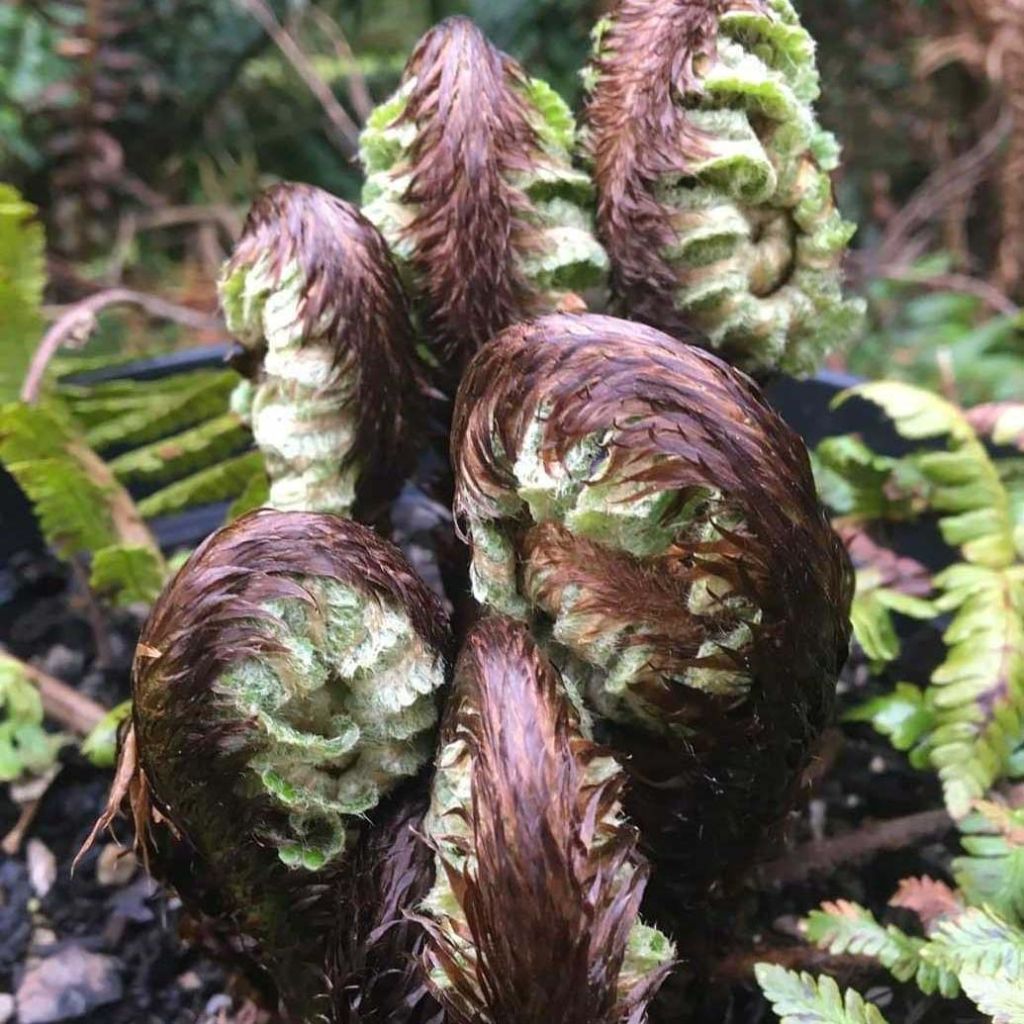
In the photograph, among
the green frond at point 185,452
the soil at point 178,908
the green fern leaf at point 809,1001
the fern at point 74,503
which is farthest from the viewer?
the green frond at point 185,452

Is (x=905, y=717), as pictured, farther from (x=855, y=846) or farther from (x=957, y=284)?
(x=957, y=284)

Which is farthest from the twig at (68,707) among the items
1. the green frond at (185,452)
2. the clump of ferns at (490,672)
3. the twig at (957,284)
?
the twig at (957,284)

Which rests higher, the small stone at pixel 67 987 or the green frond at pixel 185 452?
the green frond at pixel 185 452

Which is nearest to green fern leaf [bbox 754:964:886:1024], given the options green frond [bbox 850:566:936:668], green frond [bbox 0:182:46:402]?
green frond [bbox 850:566:936:668]

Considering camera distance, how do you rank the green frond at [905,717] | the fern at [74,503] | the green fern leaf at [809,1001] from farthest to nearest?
the fern at [74,503] < the green frond at [905,717] < the green fern leaf at [809,1001]

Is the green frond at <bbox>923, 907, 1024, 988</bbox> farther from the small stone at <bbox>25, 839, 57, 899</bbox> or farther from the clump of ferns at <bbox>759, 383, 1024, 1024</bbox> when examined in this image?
the small stone at <bbox>25, 839, 57, 899</bbox>

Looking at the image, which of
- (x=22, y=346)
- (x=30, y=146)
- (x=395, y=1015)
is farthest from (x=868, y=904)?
(x=30, y=146)

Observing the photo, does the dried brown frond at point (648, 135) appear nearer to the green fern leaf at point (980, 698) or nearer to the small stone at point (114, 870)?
the green fern leaf at point (980, 698)
